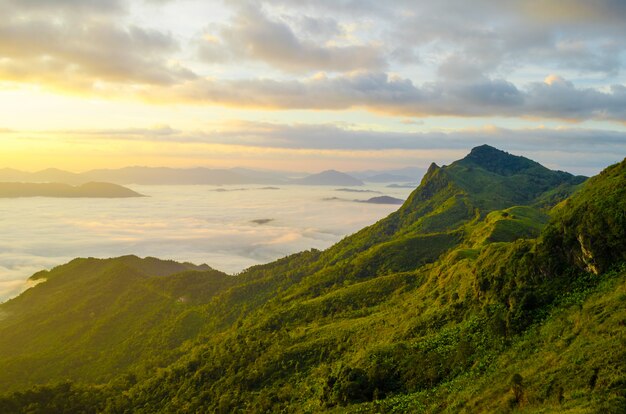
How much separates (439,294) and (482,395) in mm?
41744

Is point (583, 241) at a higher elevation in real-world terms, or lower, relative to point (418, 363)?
higher

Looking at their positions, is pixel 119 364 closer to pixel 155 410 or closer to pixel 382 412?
pixel 155 410

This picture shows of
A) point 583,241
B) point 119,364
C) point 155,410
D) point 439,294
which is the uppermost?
point 583,241

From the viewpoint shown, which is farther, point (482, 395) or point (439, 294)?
point (439, 294)

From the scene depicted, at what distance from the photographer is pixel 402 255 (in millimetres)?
167375

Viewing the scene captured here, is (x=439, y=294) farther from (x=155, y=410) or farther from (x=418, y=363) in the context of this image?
(x=155, y=410)

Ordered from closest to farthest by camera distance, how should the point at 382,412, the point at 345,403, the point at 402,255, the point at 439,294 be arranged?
the point at 382,412 < the point at 345,403 < the point at 439,294 < the point at 402,255

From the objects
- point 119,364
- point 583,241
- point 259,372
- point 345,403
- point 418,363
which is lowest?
point 119,364

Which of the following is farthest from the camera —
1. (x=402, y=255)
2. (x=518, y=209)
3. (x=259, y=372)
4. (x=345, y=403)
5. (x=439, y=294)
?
(x=402, y=255)

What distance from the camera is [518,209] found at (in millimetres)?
154750

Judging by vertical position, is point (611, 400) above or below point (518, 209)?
below

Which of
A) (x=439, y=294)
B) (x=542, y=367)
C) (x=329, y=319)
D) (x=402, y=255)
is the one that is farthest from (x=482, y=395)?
(x=402, y=255)

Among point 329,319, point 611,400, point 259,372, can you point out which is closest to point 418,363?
point 611,400

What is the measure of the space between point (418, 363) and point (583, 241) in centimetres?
2847
